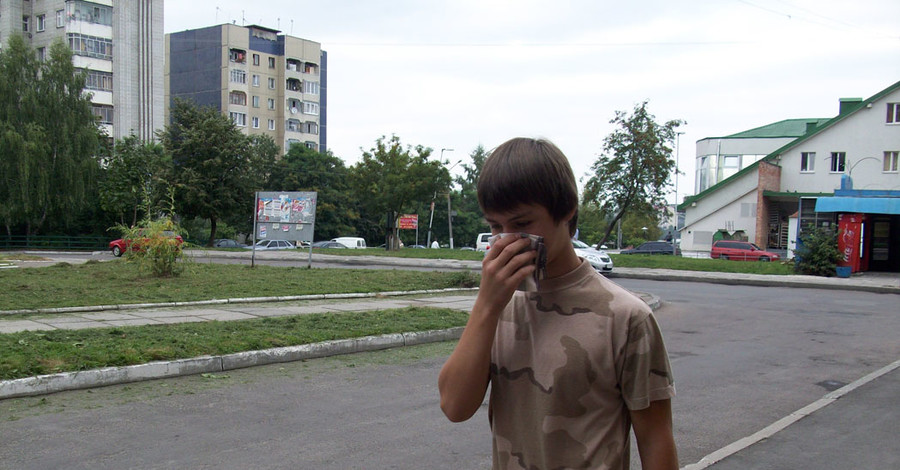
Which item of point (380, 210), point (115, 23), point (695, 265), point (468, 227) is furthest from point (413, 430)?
point (468, 227)

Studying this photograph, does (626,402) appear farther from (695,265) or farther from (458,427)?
(695,265)

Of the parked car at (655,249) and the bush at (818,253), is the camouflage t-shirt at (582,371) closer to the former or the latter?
the bush at (818,253)

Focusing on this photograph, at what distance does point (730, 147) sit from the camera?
218ft

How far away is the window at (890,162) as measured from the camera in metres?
43.5

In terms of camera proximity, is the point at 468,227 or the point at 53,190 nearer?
the point at 53,190

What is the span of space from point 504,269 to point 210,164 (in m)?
50.6

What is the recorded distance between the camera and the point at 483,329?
1642 millimetres

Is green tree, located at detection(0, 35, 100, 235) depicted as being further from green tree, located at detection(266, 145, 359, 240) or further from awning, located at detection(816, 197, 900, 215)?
awning, located at detection(816, 197, 900, 215)

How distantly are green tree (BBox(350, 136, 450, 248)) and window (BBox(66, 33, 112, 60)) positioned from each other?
93.3 feet

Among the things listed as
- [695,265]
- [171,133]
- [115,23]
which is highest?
[115,23]

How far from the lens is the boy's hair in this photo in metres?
1.67

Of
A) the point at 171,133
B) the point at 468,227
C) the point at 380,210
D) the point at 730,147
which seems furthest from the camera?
the point at 468,227

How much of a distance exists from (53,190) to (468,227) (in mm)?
48342

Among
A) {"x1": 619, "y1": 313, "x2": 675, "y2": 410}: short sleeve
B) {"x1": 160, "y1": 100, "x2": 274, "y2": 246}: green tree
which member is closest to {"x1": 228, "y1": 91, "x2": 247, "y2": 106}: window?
{"x1": 160, "y1": 100, "x2": 274, "y2": 246}: green tree
